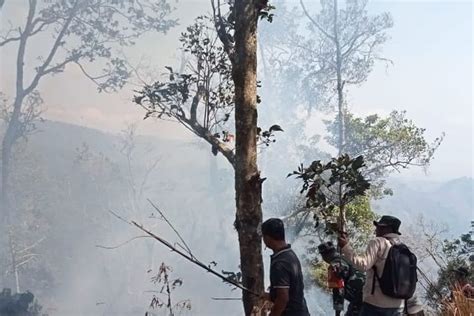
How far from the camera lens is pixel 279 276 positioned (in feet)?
9.25

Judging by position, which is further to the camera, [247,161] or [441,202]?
[441,202]

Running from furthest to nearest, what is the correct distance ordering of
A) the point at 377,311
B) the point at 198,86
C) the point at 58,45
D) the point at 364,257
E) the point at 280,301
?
the point at 58,45, the point at 198,86, the point at 377,311, the point at 364,257, the point at 280,301

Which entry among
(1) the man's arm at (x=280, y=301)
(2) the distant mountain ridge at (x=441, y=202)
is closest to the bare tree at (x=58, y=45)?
(1) the man's arm at (x=280, y=301)

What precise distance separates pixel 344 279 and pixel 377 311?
0.96 feet

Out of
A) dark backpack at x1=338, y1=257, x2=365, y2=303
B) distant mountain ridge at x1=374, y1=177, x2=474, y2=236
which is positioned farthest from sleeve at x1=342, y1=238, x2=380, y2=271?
distant mountain ridge at x1=374, y1=177, x2=474, y2=236

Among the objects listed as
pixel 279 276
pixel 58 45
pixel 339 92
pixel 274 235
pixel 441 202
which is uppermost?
pixel 58 45

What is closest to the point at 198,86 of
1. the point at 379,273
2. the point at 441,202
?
the point at 379,273

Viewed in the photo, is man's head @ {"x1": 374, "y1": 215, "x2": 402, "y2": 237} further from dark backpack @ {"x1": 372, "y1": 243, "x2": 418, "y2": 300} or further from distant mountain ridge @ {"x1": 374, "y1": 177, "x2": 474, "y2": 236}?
distant mountain ridge @ {"x1": 374, "y1": 177, "x2": 474, "y2": 236}

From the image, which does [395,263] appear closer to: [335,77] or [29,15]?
[29,15]

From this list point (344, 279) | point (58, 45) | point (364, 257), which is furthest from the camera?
point (58, 45)

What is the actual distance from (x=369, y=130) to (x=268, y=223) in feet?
33.2

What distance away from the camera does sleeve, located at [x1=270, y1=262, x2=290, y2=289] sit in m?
2.80

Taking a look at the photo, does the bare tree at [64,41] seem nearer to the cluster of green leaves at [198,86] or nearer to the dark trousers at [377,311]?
the cluster of green leaves at [198,86]

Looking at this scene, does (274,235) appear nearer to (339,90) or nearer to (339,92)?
(339,92)
